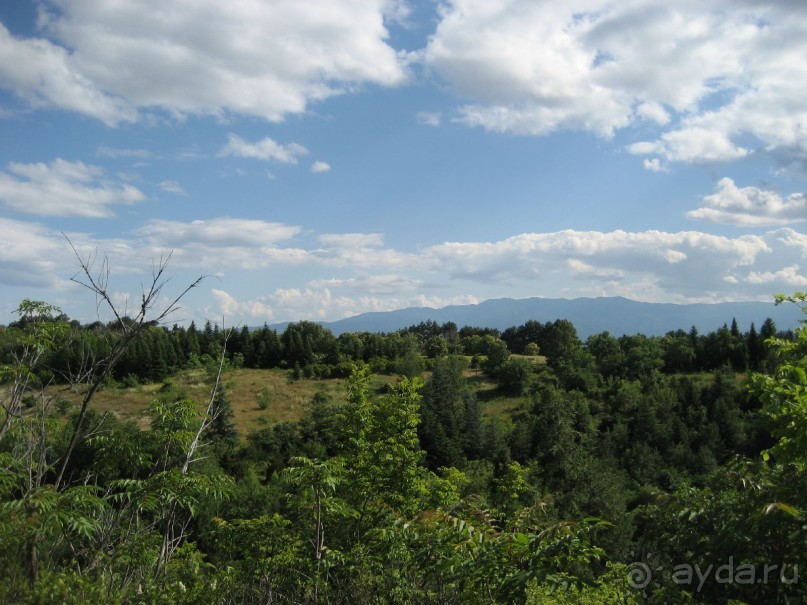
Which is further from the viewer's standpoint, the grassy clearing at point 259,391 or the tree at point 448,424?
the grassy clearing at point 259,391

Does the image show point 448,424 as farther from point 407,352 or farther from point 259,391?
point 407,352

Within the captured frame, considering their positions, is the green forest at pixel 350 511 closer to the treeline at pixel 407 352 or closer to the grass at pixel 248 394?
the grass at pixel 248 394

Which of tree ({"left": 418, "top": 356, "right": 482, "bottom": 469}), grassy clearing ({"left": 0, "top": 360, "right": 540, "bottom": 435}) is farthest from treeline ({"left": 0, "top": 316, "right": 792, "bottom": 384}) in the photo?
tree ({"left": 418, "top": 356, "right": 482, "bottom": 469})

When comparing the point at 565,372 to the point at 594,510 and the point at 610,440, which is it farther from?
the point at 594,510

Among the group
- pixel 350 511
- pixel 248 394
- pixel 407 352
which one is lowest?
pixel 248 394

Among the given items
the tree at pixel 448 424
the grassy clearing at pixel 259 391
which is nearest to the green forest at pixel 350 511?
the tree at pixel 448 424

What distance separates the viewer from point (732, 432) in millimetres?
47000

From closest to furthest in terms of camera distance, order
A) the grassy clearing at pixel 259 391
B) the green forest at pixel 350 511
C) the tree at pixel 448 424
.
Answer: the green forest at pixel 350 511 → the tree at pixel 448 424 → the grassy clearing at pixel 259 391

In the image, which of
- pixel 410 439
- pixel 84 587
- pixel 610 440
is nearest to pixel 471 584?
pixel 84 587

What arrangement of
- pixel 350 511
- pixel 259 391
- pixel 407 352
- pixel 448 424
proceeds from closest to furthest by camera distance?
pixel 350 511, pixel 448 424, pixel 259 391, pixel 407 352

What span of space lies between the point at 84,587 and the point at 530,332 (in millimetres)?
98899

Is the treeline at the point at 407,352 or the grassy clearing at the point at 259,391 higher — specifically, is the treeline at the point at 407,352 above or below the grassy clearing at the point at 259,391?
above

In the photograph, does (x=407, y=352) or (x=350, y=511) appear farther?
(x=407, y=352)

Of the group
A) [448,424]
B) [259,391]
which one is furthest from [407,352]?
[448,424]
